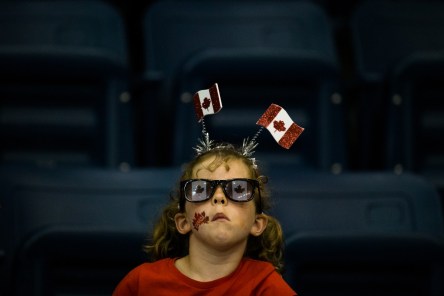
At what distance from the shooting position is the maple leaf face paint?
0.45 m

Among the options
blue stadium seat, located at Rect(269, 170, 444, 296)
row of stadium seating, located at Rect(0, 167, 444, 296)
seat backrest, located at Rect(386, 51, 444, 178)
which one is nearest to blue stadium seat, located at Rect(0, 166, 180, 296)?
row of stadium seating, located at Rect(0, 167, 444, 296)

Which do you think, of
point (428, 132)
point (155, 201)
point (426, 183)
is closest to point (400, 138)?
point (428, 132)

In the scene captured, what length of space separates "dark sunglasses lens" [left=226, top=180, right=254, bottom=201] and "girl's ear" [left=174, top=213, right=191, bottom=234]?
39mm

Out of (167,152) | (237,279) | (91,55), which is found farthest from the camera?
(167,152)

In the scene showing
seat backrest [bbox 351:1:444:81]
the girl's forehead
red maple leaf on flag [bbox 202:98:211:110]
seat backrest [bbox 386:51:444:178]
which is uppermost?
seat backrest [bbox 351:1:444:81]

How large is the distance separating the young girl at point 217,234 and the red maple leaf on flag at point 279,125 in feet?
0.08

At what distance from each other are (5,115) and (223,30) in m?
0.25

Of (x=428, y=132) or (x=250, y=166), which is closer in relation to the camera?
(x=250, y=166)

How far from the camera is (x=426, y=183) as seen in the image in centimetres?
66

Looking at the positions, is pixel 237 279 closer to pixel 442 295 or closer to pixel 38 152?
pixel 442 295

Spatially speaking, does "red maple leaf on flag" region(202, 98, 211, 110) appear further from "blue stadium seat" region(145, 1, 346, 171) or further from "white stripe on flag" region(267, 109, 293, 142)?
"blue stadium seat" region(145, 1, 346, 171)

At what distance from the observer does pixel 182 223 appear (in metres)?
0.48

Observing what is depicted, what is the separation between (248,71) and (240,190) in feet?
1.16

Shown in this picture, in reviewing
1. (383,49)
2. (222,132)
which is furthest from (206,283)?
(383,49)
